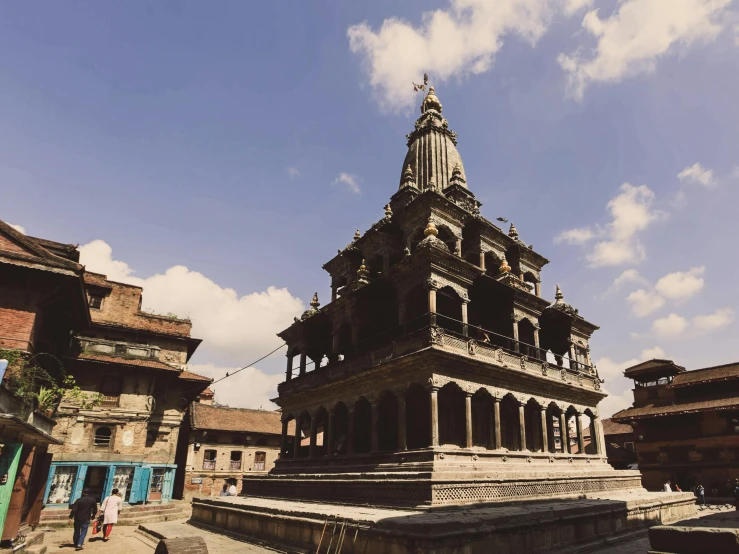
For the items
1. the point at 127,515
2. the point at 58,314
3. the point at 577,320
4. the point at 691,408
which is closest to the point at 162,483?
the point at 127,515

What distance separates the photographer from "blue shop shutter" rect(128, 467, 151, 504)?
93.6 ft

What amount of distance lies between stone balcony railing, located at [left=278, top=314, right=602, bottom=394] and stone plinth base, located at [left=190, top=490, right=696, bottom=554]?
594 cm

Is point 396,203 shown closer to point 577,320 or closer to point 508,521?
point 577,320

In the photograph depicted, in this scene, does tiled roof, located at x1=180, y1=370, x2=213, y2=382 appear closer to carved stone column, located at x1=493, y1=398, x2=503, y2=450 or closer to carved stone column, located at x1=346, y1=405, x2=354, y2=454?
carved stone column, located at x1=346, y1=405, x2=354, y2=454

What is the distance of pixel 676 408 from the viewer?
3928 centimetres

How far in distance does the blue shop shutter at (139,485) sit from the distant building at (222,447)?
21.8ft

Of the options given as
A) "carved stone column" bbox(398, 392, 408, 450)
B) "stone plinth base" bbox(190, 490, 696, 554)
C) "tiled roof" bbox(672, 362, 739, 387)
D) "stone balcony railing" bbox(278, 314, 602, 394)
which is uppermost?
"tiled roof" bbox(672, 362, 739, 387)

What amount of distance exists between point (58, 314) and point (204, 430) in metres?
21.5

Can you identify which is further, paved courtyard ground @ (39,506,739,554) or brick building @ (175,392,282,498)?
brick building @ (175,392,282,498)

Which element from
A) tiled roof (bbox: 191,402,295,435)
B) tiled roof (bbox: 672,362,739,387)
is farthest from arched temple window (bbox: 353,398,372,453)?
tiled roof (bbox: 672,362,739,387)

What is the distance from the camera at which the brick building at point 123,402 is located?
91.7 ft

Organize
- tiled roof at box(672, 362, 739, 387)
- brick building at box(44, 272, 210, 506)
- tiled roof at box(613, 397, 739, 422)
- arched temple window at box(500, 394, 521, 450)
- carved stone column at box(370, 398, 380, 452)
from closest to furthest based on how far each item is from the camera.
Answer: carved stone column at box(370, 398, 380, 452)
arched temple window at box(500, 394, 521, 450)
brick building at box(44, 272, 210, 506)
tiled roof at box(613, 397, 739, 422)
tiled roof at box(672, 362, 739, 387)

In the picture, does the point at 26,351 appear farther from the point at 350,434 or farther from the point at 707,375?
the point at 707,375

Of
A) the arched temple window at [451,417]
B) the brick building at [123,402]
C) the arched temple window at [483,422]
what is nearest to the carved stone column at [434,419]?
the arched temple window at [451,417]
